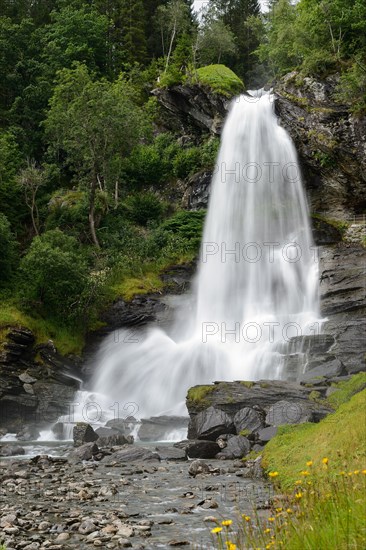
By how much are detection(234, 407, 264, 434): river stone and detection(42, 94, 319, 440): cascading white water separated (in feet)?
16.6

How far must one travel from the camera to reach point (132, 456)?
14.9m

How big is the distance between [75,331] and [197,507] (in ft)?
60.0

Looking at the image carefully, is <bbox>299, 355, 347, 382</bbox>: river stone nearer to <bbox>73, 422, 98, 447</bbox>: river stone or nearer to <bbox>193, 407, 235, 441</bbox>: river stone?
<bbox>193, 407, 235, 441</bbox>: river stone

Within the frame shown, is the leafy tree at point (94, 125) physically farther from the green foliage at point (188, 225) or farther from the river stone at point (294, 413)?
the river stone at point (294, 413)

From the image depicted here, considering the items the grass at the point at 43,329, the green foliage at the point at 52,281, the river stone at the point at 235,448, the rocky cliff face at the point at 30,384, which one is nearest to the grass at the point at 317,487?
the river stone at the point at 235,448

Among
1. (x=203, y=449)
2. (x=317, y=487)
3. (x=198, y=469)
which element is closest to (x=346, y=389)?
(x=203, y=449)

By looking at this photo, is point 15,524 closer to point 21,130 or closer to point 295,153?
point 295,153

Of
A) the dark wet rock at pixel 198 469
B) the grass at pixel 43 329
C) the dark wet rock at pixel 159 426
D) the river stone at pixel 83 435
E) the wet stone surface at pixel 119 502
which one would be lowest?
the wet stone surface at pixel 119 502

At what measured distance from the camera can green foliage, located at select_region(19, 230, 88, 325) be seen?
2502 centimetres

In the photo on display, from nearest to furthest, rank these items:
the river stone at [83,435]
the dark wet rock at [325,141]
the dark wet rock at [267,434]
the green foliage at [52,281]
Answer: the dark wet rock at [267,434], the river stone at [83,435], the green foliage at [52,281], the dark wet rock at [325,141]

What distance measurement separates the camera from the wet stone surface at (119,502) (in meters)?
8.12

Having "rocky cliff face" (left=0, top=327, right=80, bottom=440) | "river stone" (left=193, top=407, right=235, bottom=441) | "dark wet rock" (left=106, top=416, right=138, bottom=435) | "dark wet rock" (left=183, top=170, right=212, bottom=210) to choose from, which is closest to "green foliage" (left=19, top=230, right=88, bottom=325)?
"rocky cliff face" (left=0, top=327, right=80, bottom=440)

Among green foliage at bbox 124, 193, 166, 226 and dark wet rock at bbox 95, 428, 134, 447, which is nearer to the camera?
dark wet rock at bbox 95, 428, 134, 447

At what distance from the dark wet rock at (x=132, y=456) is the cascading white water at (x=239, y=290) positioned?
244 inches
